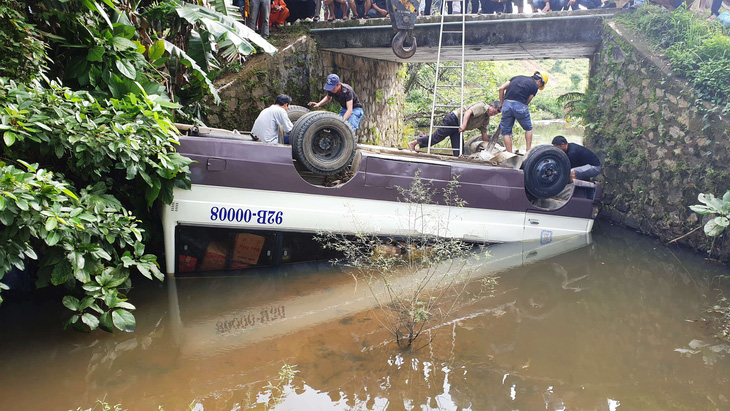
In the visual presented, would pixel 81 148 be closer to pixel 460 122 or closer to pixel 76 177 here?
pixel 76 177

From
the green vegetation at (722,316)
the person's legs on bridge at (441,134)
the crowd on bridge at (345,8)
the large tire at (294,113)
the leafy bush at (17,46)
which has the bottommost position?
the green vegetation at (722,316)

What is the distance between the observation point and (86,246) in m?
4.42

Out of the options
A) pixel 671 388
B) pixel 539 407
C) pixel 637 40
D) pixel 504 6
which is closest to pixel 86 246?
pixel 539 407

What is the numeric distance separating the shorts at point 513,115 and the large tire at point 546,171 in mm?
817

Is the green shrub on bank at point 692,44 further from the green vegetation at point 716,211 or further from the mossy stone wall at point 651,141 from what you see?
the green vegetation at point 716,211

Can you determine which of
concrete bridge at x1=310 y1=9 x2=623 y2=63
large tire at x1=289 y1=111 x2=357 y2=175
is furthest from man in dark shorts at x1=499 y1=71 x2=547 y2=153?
large tire at x1=289 y1=111 x2=357 y2=175

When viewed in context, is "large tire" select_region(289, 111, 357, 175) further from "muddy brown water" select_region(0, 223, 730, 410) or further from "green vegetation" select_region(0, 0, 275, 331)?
"muddy brown water" select_region(0, 223, 730, 410)

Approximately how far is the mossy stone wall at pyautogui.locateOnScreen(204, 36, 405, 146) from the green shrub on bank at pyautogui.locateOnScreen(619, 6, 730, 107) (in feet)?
19.0

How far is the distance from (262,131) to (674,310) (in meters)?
5.22

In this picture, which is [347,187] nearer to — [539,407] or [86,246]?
[86,246]

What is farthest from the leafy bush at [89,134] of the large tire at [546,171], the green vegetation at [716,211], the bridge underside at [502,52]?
the bridge underside at [502,52]

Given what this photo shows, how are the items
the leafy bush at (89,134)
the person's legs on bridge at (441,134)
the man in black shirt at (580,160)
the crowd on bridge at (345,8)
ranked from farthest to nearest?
the crowd on bridge at (345,8) < the person's legs on bridge at (441,134) < the man in black shirt at (580,160) < the leafy bush at (89,134)

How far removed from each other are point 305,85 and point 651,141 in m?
6.50

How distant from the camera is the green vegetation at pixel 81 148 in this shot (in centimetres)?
402
